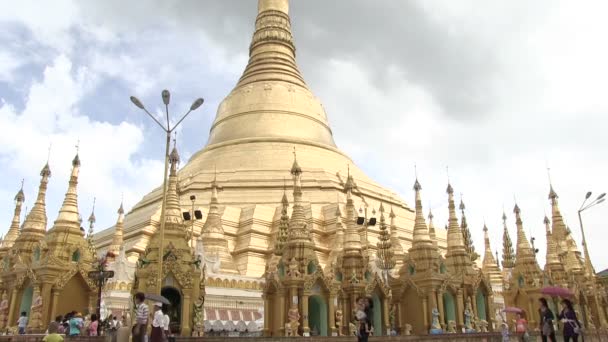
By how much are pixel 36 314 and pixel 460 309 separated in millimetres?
18479

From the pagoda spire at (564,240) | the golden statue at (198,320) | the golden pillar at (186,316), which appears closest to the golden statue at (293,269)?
the golden statue at (198,320)

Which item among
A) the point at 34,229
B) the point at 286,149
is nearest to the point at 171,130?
the point at 34,229

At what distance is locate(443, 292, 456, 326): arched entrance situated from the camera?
27038 millimetres

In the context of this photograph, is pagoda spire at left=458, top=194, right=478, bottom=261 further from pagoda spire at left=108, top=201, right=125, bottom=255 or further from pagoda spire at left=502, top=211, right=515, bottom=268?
pagoda spire at left=108, top=201, right=125, bottom=255

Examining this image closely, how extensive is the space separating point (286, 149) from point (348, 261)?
23.5 metres

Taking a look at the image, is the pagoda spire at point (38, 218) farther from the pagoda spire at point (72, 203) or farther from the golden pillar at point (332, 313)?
the golden pillar at point (332, 313)

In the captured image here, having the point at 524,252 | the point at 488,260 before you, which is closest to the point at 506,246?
the point at 488,260

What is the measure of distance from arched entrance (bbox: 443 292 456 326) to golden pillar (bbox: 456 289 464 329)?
21 cm

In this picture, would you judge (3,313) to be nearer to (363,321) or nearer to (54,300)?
(54,300)

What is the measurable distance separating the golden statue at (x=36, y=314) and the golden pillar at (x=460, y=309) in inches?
710

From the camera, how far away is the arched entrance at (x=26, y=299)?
23.5 metres

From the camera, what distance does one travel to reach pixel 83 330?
20.0 meters

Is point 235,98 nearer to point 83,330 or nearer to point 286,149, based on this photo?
point 286,149

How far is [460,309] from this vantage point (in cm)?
2698
